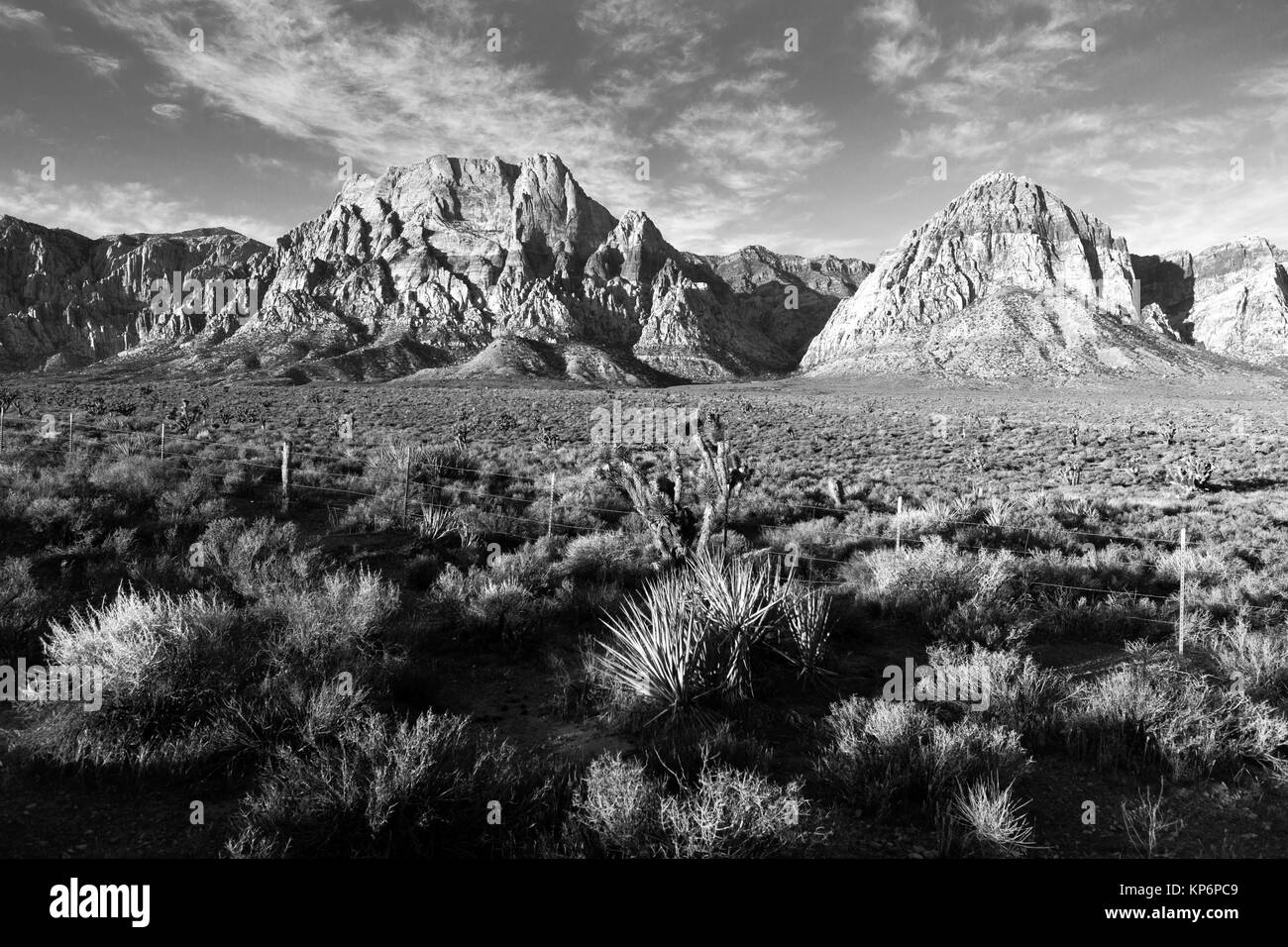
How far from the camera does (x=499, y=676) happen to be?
6449mm

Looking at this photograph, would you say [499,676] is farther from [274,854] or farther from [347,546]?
[347,546]

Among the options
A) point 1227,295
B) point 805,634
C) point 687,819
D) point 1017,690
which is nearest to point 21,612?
point 687,819

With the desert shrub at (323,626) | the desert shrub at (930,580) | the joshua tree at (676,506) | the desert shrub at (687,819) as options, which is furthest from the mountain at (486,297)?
the desert shrub at (687,819)

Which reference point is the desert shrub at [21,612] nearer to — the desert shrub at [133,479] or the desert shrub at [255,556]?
the desert shrub at [255,556]

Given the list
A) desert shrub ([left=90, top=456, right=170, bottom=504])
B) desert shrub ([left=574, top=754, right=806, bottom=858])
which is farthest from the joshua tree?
desert shrub ([left=90, top=456, right=170, bottom=504])

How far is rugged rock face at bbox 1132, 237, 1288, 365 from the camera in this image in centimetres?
14025

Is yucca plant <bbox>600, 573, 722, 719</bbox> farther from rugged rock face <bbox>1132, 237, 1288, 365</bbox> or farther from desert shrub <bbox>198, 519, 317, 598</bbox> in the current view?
rugged rock face <bbox>1132, 237, 1288, 365</bbox>

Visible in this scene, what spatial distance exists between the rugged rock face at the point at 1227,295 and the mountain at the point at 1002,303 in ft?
71.3

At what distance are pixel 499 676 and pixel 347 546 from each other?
512 centimetres

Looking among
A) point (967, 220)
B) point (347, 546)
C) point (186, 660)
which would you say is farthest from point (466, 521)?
point (967, 220)

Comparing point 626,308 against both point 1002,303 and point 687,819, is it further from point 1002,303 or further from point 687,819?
point 687,819

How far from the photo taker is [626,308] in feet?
558

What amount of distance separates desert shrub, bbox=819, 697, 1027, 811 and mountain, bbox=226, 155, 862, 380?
11030 cm

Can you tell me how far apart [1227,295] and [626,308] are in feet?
475
